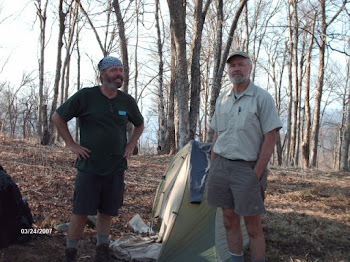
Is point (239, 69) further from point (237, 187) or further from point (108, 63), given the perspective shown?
point (108, 63)

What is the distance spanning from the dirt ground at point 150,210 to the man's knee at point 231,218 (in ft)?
3.52

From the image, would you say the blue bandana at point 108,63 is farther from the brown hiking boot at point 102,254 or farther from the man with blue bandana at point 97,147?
the brown hiking boot at point 102,254

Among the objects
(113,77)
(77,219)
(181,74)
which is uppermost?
(181,74)

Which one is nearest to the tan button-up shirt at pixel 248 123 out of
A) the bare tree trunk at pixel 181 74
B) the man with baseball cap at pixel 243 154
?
the man with baseball cap at pixel 243 154

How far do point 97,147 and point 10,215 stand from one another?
1193mm

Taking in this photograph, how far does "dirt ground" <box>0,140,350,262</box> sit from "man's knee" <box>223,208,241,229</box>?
A: 3.52ft

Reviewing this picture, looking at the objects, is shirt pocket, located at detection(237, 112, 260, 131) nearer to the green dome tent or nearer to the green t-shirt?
the green t-shirt

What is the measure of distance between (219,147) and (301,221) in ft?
9.11

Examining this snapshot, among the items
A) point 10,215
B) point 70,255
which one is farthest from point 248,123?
point 10,215

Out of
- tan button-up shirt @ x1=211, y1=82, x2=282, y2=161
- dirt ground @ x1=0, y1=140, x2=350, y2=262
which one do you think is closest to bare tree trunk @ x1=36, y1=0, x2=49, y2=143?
dirt ground @ x1=0, y1=140, x2=350, y2=262

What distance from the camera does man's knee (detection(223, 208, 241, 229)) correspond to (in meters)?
2.65

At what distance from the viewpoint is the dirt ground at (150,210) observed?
3.55m

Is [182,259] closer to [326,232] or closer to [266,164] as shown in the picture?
[266,164]

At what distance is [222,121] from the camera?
2.67 m
